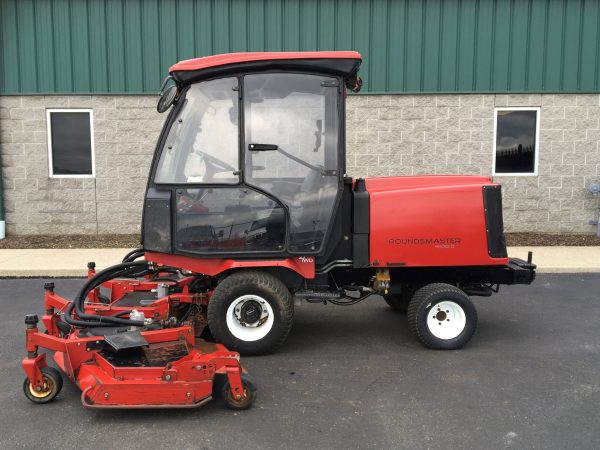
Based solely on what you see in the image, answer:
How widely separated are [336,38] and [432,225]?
6.85 meters

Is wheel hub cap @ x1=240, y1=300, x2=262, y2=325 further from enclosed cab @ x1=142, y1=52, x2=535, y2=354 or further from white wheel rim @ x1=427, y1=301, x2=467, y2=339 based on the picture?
white wheel rim @ x1=427, y1=301, x2=467, y2=339

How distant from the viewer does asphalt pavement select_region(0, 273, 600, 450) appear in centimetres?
324

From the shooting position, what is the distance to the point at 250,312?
14.9 ft

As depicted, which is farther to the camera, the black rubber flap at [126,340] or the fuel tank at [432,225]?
the fuel tank at [432,225]

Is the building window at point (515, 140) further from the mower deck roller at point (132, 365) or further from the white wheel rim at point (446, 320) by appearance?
the mower deck roller at point (132, 365)

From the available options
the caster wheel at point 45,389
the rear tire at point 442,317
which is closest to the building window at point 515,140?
the rear tire at point 442,317

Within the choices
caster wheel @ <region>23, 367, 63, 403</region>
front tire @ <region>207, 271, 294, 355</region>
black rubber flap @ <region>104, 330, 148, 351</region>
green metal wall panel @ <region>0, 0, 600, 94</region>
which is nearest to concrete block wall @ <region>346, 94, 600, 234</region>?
green metal wall panel @ <region>0, 0, 600, 94</region>

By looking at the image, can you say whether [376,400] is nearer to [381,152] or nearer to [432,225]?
[432,225]

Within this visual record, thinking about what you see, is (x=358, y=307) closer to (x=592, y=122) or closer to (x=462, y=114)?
(x=462, y=114)

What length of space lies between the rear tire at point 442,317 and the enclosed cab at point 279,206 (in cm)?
1

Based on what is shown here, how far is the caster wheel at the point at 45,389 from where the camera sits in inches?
145

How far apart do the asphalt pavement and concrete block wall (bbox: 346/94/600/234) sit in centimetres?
538

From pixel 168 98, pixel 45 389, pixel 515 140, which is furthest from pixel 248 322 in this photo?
pixel 515 140

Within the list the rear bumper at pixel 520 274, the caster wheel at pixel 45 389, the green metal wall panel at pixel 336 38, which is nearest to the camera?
the caster wheel at pixel 45 389
